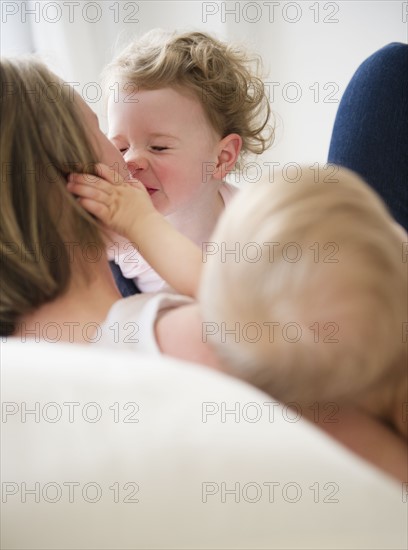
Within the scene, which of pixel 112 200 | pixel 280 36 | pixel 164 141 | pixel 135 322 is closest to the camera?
pixel 135 322

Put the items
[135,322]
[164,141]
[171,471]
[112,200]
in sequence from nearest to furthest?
1. [171,471]
2. [135,322]
3. [112,200]
4. [164,141]

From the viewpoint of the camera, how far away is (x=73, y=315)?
729 millimetres

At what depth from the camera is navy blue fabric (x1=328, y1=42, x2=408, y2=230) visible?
1150mm

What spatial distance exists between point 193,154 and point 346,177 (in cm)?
75

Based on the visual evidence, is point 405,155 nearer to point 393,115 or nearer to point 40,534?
point 393,115

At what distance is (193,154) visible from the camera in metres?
1.34

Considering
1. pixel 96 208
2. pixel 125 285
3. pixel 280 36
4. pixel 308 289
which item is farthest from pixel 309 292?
pixel 280 36

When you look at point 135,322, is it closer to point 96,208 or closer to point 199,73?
point 96,208

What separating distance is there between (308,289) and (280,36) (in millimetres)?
1626

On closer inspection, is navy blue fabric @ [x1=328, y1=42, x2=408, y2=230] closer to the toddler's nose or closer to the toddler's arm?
the toddler's nose

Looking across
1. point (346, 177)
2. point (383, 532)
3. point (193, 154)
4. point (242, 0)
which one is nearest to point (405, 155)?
point (193, 154)

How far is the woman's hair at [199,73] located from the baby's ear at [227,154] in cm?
2

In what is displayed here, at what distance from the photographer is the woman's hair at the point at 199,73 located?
1.33m

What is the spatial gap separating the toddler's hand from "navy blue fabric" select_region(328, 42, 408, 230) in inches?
16.8
